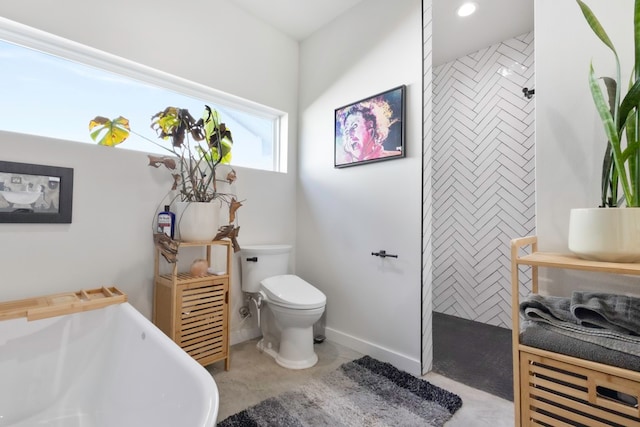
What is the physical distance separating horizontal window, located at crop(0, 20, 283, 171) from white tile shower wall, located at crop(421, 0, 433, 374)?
58.0 inches

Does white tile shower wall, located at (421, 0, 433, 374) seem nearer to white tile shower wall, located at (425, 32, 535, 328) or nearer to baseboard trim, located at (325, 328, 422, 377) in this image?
baseboard trim, located at (325, 328, 422, 377)

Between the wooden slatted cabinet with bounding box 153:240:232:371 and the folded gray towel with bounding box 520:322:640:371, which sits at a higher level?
the folded gray towel with bounding box 520:322:640:371

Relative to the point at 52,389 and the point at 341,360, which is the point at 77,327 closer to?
the point at 52,389

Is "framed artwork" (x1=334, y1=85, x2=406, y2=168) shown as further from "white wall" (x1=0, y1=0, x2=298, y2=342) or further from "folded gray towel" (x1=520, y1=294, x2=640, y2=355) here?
"folded gray towel" (x1=520, y1=294, x2=640, y2=355)

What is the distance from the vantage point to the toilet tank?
2229 mm

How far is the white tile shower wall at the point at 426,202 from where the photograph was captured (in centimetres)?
188

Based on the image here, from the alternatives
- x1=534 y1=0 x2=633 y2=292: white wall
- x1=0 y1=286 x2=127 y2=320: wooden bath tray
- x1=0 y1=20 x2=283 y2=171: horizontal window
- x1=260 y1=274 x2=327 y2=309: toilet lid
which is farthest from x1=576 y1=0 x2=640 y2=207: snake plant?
x1=0 y1=20 x2=283 y2=171: horizontal window

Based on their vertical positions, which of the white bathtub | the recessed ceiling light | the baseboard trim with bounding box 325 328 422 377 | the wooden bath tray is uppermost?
the recessed ceiling light

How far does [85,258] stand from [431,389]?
6.80 feet

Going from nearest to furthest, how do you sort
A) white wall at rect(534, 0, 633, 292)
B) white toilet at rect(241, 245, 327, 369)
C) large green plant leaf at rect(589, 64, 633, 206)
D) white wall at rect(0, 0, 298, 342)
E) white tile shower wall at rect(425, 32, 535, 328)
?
large green plant leaf at rect(589, 64, 633, 206) < white wall at rect(534, 0, 633, 292) < white wall at rect(0, 0, 298, 342) < white toilet at rect(241, 245, 327, 369) < white tile shower wall at rect(425, 32, 535, 328)

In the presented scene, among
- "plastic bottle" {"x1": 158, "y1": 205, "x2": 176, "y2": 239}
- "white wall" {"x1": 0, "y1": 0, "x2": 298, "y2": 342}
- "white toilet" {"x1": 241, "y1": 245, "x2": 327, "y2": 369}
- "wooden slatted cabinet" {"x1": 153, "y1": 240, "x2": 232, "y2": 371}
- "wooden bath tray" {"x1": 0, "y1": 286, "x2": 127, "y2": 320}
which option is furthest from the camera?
"white toilet" {"x1": 241, "y1": 245, "x2": 327, "y2": 369}

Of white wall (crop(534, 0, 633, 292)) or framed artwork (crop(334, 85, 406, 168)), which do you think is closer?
white wall (crop(534, 0, 633, 292))

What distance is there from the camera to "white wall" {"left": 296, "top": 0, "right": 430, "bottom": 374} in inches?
76.9

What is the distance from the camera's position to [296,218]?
276 cm
